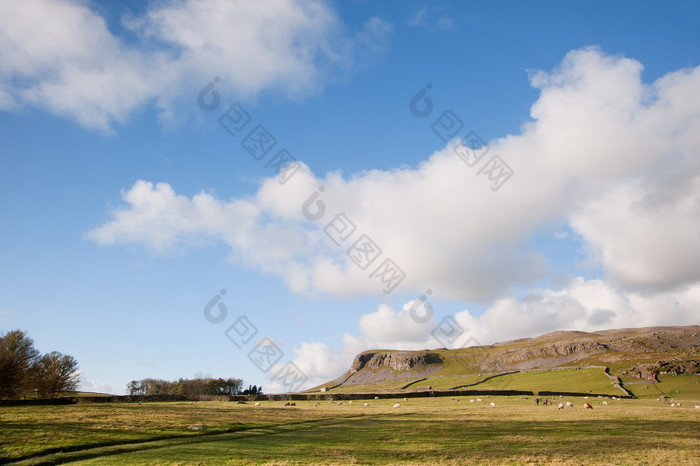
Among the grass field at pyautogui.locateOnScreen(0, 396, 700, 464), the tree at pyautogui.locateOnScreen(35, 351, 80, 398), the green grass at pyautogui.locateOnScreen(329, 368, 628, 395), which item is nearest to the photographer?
the grass field at pyautogui.locateOnScreen(0, 396, 700, 464)

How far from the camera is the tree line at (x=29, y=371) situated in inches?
2771

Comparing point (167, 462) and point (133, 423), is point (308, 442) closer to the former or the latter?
point (167, 462)

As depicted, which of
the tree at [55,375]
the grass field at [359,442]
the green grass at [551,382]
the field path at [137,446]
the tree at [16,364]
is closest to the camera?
the grass field at [359,442]

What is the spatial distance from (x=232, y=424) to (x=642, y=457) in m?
34.4

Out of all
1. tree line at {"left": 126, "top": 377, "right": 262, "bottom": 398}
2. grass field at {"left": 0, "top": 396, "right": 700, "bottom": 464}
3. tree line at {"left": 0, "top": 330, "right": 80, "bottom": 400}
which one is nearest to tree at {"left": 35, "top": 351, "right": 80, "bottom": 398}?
tree line at {"left": 0, "top": 330, "right": 80, "bottom": 400}

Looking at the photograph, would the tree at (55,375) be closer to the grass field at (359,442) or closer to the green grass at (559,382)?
the grass field at (359,442)

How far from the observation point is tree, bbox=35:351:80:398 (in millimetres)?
84188

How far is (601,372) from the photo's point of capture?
152500 millimetres

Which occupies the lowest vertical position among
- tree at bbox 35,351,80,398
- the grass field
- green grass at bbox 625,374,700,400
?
green grass at bbox 625,374,700,400

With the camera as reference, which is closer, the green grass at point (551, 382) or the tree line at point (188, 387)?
the green grass at point (551, 382)

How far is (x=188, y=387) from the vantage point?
174 metres

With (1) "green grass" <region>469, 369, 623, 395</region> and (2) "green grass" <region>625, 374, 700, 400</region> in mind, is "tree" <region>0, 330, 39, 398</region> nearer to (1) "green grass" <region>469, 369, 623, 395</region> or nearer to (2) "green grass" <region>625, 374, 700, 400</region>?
(1) "green grass" <region>469, 369, 623, 395</region>

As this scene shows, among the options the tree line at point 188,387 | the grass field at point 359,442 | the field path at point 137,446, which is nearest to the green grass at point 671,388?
the grass field at point 359,442

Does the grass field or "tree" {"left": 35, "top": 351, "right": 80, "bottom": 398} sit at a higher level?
"tree" {"left": 35, "top": 351, "right": 80, "bottom": 398}
